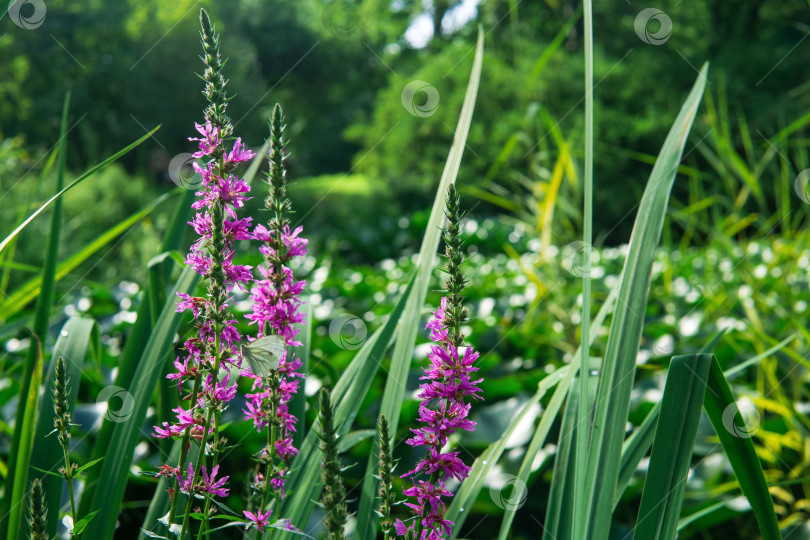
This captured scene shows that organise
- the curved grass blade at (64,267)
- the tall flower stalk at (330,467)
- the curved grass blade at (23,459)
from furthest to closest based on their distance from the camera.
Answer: the curved grass blade at (64,267), the curved grass blade at (23,459), the tall flower stalk at (330,467)

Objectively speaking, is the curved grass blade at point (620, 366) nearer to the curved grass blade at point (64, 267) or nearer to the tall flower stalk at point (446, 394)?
the tall flower stalk at point (446, 394)

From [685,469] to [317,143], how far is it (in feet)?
94.1

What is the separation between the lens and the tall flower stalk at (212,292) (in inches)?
22.2

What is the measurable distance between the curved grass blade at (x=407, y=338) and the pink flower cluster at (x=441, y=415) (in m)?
0.23

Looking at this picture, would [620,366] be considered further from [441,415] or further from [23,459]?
[23,459]

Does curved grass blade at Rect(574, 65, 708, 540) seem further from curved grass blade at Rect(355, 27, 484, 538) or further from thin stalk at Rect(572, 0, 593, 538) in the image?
curved grass blade at Rect(355, 27, 484, 538)

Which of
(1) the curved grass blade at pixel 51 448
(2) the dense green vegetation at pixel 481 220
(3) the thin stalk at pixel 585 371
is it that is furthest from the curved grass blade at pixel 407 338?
(1) the curved grass blade at pixel 51 448

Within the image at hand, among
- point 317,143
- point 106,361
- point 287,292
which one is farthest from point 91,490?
point 317,143

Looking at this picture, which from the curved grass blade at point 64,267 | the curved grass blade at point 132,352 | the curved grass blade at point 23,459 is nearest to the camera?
the curved grass blade at point 23,459

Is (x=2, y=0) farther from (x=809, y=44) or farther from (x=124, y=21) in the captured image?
(x=124, y=21)

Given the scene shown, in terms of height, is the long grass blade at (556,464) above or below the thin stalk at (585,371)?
below

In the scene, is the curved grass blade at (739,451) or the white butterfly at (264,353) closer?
the white butterfly at (264,353)

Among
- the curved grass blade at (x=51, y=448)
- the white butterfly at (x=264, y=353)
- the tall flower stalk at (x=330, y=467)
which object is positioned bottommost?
the curved grass blade at (x=51, y=448)

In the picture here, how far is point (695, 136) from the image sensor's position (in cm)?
922
